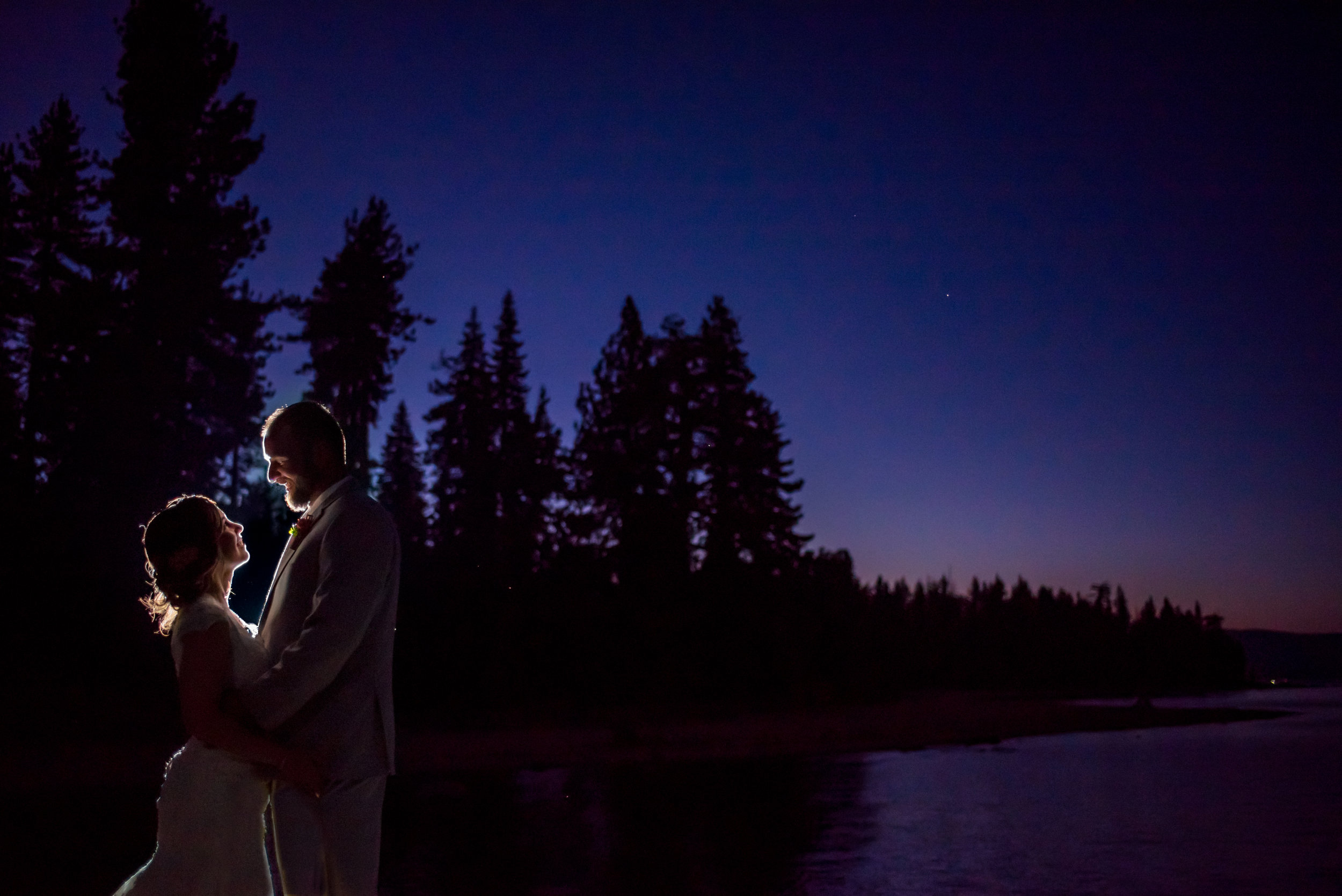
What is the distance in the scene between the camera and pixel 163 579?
388 cm

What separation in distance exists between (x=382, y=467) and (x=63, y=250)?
29.5m

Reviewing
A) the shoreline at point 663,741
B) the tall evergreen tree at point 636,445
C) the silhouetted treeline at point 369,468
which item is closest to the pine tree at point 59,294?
the silhouetted treeline at point 369,468

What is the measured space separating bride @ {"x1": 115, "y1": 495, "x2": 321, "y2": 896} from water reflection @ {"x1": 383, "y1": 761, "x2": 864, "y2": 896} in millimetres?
9392

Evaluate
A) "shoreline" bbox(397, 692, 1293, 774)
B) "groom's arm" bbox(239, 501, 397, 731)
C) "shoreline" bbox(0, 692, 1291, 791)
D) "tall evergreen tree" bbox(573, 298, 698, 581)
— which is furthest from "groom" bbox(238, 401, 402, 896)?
"tall evergreen tree" bbox(573, 298, 698, 581)

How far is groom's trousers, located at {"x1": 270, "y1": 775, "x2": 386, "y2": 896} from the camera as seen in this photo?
363cm

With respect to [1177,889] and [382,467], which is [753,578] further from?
[1177,889]

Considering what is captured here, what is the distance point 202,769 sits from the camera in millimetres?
→ 3852

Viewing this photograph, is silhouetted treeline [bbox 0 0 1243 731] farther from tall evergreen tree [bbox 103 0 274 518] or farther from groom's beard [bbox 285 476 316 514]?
groom's beard [bbox 285 476 316 514]

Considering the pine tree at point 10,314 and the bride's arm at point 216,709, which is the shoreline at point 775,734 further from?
the bride's arm at point 216,709

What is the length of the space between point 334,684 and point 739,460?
165 ft

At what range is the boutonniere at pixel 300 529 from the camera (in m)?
3.84

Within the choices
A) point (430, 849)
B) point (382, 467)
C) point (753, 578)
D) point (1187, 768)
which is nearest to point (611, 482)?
point (753, 578)

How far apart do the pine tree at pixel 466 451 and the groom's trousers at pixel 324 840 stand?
146 ft

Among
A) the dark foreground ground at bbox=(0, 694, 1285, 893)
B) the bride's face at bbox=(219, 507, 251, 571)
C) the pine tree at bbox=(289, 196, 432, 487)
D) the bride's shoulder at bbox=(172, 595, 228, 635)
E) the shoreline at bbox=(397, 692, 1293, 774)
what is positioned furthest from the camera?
the pine tree at bbox=(289, 196, 432, 487)
